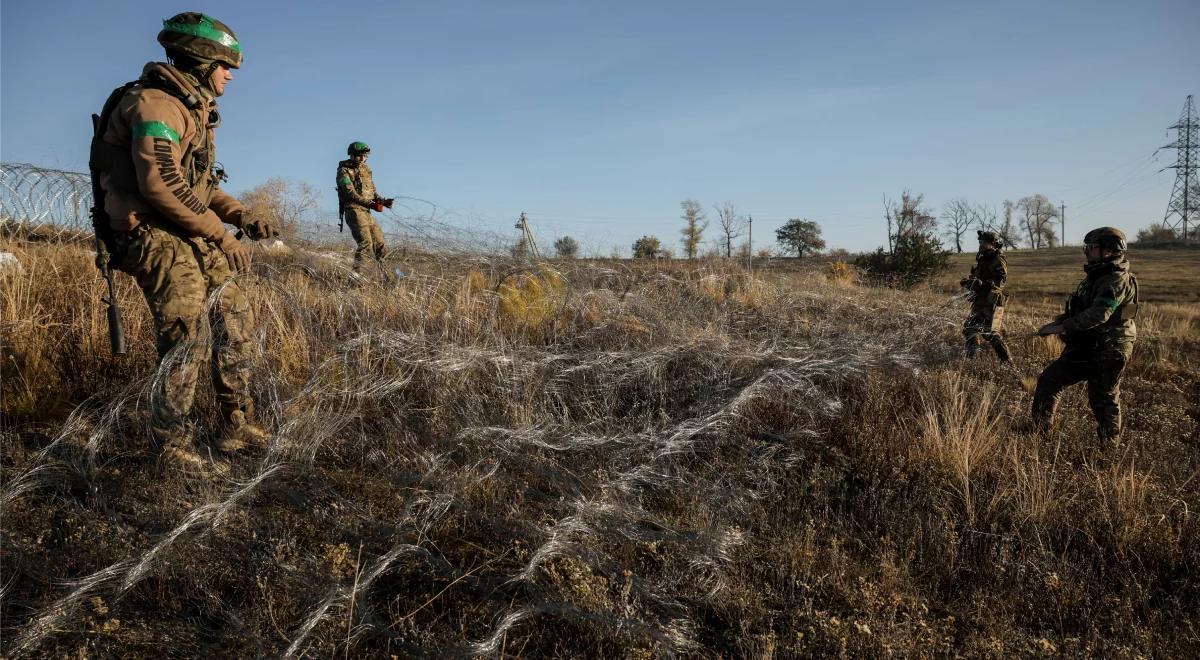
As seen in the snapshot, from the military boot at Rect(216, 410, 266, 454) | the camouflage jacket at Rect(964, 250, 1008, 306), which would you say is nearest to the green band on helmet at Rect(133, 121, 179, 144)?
the military boot at Rect(216, 410, 266, 454)

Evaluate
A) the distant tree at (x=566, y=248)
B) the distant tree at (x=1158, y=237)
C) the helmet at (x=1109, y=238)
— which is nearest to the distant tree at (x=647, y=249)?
the distant tree at (x=566, y=248)

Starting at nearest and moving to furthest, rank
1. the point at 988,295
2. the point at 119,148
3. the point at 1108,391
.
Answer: the point at 119,148, the point at 1108,391, the point at 988,295

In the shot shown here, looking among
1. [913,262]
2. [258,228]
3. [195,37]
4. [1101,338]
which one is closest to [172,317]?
[258,228]

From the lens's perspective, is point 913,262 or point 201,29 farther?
point 913,262

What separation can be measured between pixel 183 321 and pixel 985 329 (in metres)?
6.76

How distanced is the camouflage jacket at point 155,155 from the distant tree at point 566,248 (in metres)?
4.33

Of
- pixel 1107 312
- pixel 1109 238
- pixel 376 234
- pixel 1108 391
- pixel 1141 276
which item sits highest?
pixel 376 234

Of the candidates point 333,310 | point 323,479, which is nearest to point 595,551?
point 323,479

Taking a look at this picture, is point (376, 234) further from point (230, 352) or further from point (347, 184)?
point (230, 352)

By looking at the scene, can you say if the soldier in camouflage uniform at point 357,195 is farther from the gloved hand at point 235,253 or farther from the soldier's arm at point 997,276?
the soldier's arm at point 997,276

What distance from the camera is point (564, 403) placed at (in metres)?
3.66

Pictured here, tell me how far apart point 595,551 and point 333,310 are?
275cm

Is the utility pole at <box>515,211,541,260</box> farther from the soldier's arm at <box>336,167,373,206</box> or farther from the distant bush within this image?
the distant bush

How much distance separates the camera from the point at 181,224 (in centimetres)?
283
